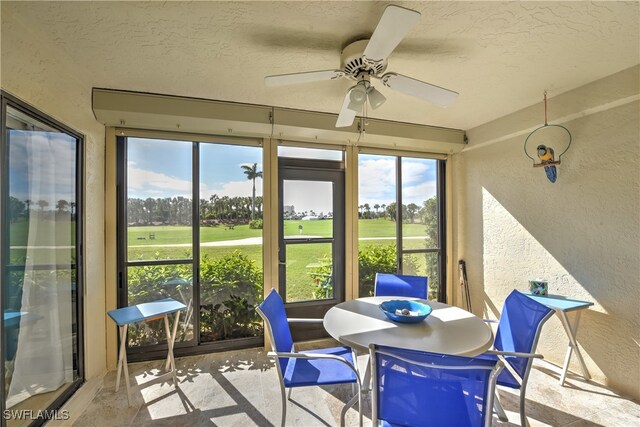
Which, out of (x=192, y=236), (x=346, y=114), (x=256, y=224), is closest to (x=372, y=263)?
(x=256, y=224)

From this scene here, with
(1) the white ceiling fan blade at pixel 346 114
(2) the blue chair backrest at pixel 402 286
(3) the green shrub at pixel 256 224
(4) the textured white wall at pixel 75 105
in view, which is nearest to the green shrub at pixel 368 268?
(2) the blue chair backrest at pixel 402 286

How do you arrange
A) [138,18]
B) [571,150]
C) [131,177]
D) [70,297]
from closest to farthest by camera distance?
[138,18] → [70,297] → [571,150] → [131,177]

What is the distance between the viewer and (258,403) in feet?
6.84

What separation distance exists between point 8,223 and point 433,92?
2647mm

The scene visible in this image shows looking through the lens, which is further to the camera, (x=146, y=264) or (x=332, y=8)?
(x=146, y=264)

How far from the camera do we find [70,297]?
6.83 feet

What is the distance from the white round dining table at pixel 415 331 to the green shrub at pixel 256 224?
4.50 feet

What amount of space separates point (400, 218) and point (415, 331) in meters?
2.02

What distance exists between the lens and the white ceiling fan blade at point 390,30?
3.62ft

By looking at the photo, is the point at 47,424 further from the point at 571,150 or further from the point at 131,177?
the point at 571,150

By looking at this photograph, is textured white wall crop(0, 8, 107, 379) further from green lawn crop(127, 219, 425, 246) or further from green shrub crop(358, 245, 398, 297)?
green shrub crop(358, 245, 398, 297)

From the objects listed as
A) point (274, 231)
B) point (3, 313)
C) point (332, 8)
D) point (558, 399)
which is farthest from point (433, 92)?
point (3, 313)

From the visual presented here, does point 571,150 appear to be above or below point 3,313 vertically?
above

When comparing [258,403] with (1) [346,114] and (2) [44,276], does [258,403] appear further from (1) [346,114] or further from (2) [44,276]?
(1) [346,114]
